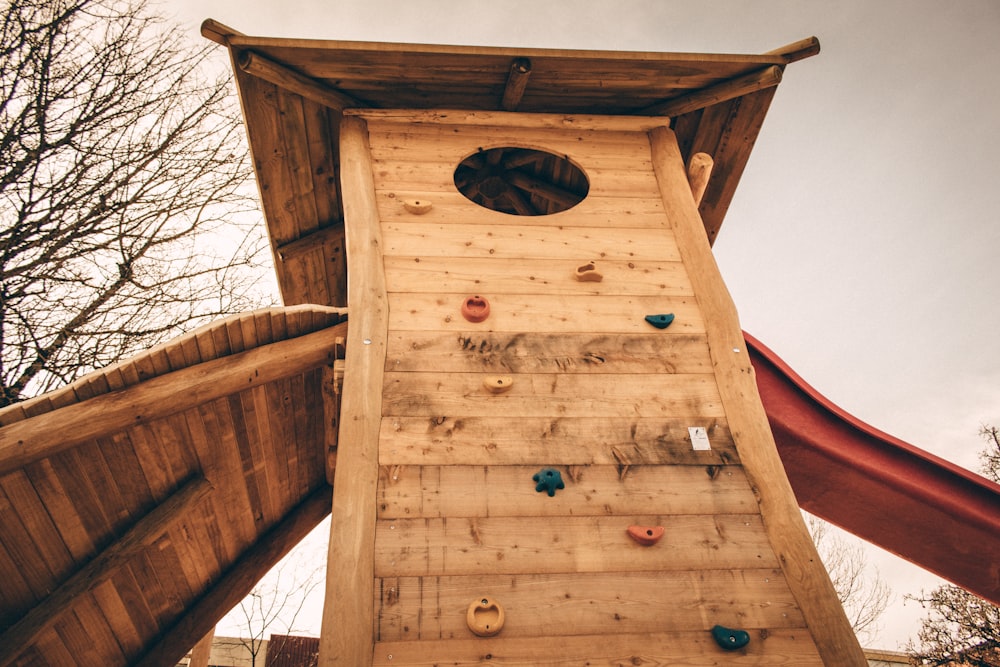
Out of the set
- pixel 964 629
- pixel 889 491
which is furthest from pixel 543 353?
pixel 964 629

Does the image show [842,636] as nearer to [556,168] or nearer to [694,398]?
[694,398]

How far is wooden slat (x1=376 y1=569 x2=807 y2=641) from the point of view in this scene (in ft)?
6.27

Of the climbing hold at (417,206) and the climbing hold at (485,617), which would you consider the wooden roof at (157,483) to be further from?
the climbing hold at (485,617)

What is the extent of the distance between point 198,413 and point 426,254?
1.63 metres

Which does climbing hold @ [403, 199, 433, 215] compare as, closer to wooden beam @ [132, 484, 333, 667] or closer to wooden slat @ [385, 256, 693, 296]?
wooden slat @ [385, 256, 693, 296]

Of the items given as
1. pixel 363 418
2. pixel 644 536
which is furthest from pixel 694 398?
pixel 363 418

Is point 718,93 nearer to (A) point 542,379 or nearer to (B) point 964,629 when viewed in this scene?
(A) point 542,379

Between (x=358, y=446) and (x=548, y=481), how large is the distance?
0.82 metres

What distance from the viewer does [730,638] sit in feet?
6.19

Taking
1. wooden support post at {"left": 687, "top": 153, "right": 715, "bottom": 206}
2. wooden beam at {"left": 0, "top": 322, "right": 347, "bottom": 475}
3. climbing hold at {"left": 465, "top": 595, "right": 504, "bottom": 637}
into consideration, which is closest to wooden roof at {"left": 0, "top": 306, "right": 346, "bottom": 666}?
wooden beam at {"left": 0, "top": 322, "right": 347, "bottom": 475}

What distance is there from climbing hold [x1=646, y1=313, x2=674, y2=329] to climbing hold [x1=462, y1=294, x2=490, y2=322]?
0.89m

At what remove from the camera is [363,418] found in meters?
2.39

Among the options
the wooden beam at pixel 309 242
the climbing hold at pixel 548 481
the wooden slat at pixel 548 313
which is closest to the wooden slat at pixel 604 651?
the climbing hold at pixel 548 481

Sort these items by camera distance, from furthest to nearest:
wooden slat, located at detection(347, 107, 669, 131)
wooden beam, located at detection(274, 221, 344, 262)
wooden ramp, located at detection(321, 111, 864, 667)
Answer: wooden beam, located at detection(274, 221, 344, 262) < wooden slat, located at detection(347, 107, 669, 131) < wooden ramp, located at detection(321, 111, 864, 667)
